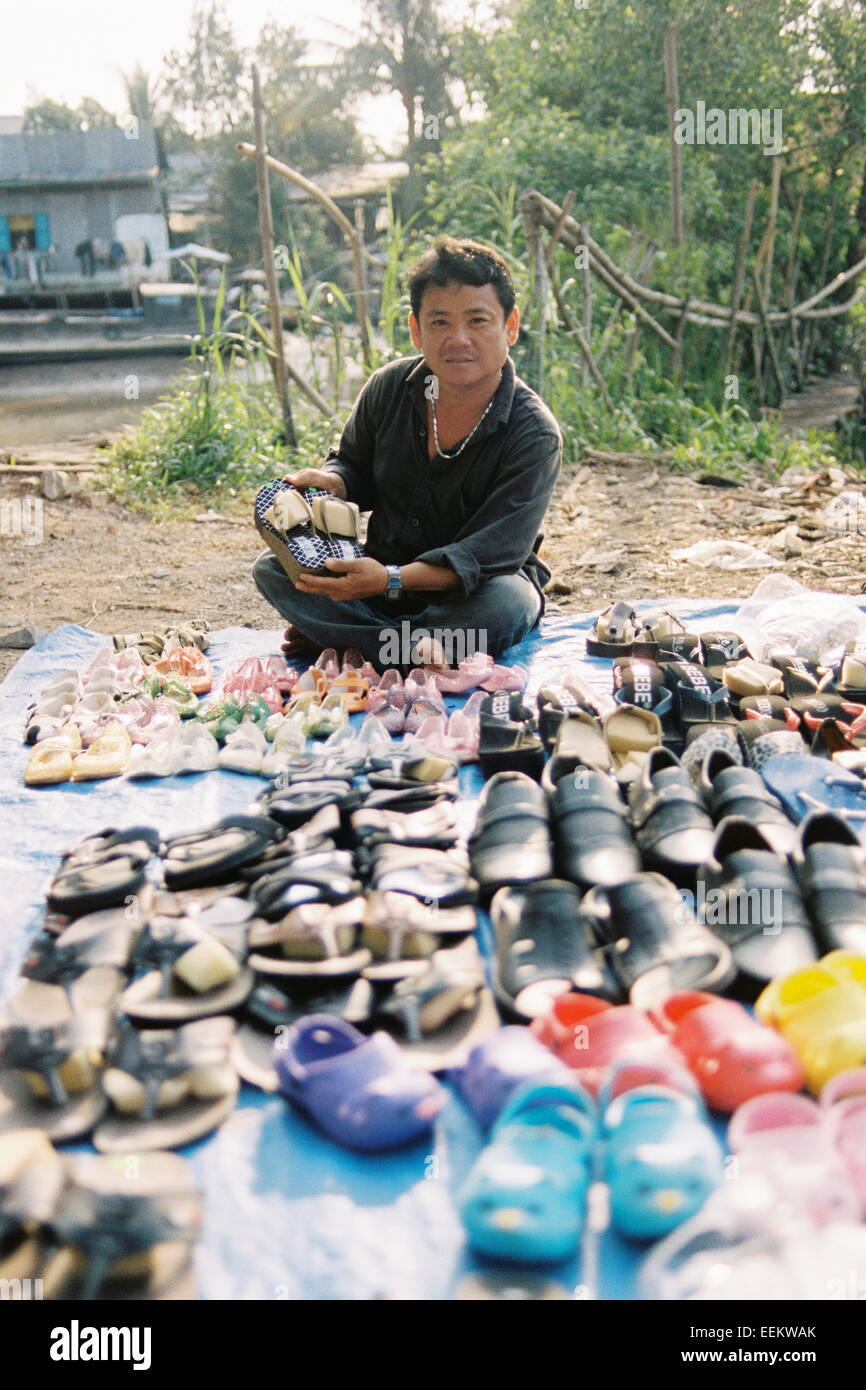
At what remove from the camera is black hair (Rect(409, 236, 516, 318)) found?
258 centimetres

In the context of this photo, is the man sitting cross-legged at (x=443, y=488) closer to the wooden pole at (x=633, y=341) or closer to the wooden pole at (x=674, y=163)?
the wooden pole at (x=633, y=341)

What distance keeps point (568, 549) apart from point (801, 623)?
171cm

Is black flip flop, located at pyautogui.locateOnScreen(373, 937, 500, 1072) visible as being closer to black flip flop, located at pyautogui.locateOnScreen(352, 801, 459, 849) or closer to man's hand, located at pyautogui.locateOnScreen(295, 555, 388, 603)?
black flip flop, located at pyautogui.locateOnScreen(352, 801, 459, 849)

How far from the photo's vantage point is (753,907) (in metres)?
1.52

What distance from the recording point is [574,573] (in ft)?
13.8

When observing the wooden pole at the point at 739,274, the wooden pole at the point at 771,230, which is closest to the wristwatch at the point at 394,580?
the wooden pole at the point at 739,274

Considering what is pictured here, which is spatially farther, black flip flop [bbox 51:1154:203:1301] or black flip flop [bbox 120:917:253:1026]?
black flip flop [bbox 120:917:253:1026]

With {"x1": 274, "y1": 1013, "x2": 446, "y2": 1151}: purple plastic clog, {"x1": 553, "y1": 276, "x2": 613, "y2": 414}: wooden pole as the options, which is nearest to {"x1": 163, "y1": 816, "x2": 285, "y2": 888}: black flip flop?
{"x1": 274, "y1": 1013, "x2": 446, "y2": 1151}: purple plastic clog

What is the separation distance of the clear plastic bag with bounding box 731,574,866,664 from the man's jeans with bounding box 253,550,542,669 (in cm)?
69

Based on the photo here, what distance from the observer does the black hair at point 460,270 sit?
101 inches

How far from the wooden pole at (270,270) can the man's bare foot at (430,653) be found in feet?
10.4

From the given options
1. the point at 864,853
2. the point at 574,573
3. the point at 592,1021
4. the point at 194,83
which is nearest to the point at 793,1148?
the point at 592,1021

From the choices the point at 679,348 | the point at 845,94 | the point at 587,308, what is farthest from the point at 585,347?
the point at 845,94

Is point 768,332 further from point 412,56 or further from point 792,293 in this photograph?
point 412,56
